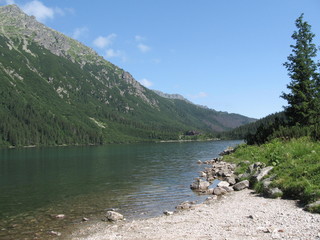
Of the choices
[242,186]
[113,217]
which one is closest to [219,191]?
[242,186]

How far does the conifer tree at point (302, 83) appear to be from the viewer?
5272 centimetres

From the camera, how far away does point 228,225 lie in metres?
15.9

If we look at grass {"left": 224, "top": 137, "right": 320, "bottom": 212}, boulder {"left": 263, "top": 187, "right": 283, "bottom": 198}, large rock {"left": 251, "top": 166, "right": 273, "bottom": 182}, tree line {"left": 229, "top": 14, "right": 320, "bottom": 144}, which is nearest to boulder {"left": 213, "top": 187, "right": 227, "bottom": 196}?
large rock {"left": 251, "top": 166, "right": 273, "bottom": 182}

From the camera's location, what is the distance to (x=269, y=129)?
57156 mm

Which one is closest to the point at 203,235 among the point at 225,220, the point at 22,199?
the point at 225,220

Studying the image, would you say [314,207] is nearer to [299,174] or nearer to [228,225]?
[228,225]

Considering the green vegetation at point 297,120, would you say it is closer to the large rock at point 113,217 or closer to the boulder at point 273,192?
the boulder at point 273,192

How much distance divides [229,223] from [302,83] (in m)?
46.9

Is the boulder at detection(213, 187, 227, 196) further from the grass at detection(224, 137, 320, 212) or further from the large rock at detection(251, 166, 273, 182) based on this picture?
the grass at detection(224, 137, 320, 212)

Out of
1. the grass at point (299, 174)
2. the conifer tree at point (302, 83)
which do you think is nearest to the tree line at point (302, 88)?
the conifer tree at point (302, 83)

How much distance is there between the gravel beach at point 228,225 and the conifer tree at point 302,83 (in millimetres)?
37029

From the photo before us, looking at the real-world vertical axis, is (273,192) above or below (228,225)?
above

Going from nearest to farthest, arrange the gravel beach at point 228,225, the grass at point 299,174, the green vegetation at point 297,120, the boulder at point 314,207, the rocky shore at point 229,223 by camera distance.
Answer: the gravel beach at point 228,225 < the rocky shore at point 229,223 < the boulder at point 314,207 < the grass at point 299,174 < the green vegetation at point 297,120

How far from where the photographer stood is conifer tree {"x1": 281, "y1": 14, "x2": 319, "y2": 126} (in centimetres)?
5272
